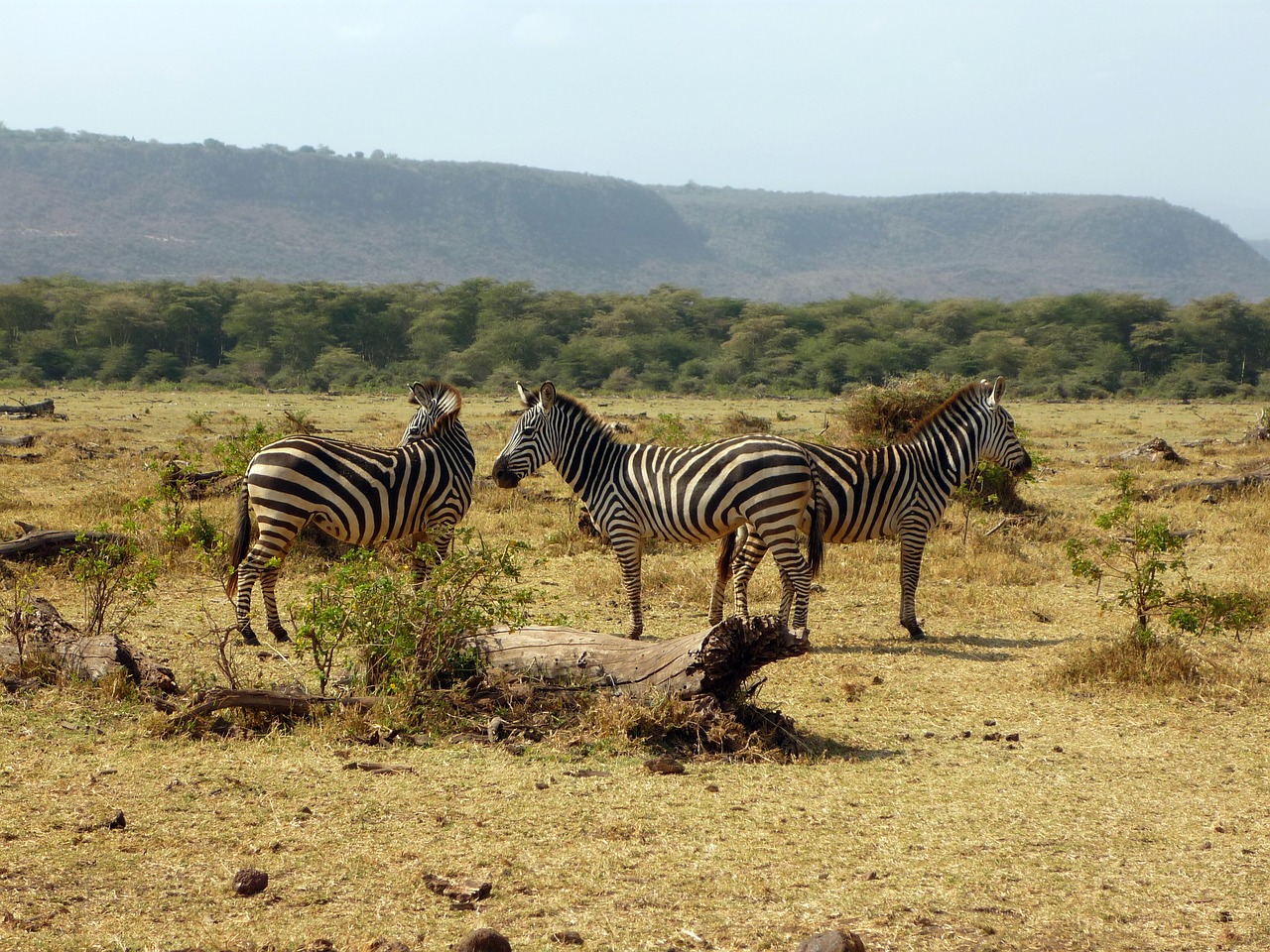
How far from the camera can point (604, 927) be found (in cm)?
434

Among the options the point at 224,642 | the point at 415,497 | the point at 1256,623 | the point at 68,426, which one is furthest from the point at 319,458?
the point at 68,426

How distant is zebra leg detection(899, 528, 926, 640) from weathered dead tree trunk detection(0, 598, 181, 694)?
5.16 m

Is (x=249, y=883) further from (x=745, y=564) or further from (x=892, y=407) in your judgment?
(x=892, y=407)

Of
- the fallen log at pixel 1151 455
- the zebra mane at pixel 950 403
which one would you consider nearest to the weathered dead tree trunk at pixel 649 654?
the zebra mane at pixel 950 403

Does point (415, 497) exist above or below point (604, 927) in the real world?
above

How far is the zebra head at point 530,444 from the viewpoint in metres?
9.30

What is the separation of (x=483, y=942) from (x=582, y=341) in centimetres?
4882

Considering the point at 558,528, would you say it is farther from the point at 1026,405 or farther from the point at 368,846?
the point at 1026,405

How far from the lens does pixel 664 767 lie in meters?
5.99

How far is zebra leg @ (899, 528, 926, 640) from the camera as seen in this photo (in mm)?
9312

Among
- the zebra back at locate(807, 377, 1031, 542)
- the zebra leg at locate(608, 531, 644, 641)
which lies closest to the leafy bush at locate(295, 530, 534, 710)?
the zebra leg at locate(608, 531, 644, 641)

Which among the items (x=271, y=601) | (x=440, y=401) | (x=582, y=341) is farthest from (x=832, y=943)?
(x=582, y=341)

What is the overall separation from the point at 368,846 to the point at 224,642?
2.16 metres

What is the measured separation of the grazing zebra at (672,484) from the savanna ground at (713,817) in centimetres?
72
